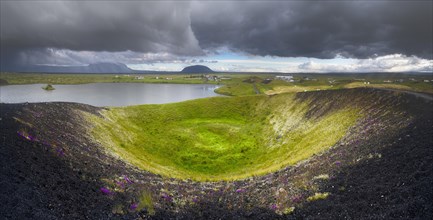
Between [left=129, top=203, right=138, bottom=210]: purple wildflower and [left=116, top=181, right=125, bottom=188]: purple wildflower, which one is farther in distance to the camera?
[left=116, top=181, right=125, bottom=188]: purple wildflower

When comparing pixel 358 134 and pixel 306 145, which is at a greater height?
pixel 358 134

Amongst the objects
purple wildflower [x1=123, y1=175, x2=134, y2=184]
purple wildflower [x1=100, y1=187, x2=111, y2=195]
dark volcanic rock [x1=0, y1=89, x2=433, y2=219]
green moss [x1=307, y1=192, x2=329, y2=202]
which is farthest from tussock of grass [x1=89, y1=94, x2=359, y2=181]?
green moss [x1=307, y1=192, x2=329, y2=202]

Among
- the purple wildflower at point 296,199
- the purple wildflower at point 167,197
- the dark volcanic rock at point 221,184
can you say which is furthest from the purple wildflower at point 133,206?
the purple wildflower at point 296,199

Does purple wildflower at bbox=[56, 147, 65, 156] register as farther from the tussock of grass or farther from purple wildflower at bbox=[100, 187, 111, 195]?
the tussock of grass

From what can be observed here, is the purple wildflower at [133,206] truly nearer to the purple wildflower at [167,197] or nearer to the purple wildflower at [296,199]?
the purple wildflower at [167,197]

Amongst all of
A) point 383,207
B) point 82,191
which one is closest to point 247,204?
point 383,207

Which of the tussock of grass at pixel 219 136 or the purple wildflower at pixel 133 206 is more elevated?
the purple wildflower at pixel 133 206

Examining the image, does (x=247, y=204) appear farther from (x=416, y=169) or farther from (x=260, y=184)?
(x=416, y=169)

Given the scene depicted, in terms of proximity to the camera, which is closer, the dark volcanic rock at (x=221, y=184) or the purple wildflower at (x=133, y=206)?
the dark volcanic rock at (x=221, y=184)
